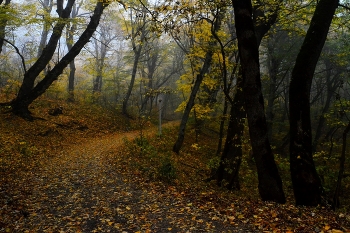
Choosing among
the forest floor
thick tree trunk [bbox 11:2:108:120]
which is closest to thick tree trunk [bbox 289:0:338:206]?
the forest floor

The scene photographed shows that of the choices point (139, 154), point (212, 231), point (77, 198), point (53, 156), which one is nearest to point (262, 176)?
point (212, 231)

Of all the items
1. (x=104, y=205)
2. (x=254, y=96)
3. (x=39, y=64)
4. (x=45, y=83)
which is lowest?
(x=104, y=205)

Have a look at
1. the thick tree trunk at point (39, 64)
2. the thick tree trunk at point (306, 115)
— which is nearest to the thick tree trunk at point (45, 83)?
the thick tree trunk at point (39, 64)

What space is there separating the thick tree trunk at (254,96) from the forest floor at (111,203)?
590 mm

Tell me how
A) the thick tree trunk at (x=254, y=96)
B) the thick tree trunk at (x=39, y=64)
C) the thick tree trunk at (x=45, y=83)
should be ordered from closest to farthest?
the thick tree trunk at (x=254, y=96), the thick tree trunk at (x=45, y=83), the thick tree trunk at (x=39, y=64)

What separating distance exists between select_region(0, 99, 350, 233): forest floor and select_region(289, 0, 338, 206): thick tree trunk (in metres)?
0.42

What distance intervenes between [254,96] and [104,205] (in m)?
4.16

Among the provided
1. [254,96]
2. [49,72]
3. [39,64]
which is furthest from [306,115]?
[39,64]

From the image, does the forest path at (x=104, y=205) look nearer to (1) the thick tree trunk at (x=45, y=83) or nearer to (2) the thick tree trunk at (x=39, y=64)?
(1) the thick tree trunk at (x=45, y=83)

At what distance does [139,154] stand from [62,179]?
374 cm

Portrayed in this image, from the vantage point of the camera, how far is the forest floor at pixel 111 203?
15.3ft

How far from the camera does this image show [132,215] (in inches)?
212

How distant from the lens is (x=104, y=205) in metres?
5.92

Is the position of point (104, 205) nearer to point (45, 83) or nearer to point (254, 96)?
point (254, 96)
